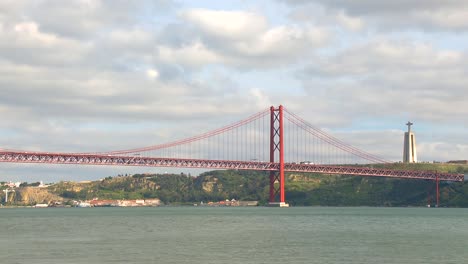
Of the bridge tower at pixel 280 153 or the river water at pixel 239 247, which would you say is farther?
the bridge tower at pixel 280 153

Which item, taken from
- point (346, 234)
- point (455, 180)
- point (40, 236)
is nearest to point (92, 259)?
point (40, 236)

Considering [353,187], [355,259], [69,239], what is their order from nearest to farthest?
[355,259], [69,239], [353,187]

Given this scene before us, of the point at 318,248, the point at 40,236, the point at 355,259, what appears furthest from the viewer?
the point at 40,236

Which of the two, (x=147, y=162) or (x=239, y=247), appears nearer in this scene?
(x=239, y=247)

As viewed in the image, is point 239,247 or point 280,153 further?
point 280,153

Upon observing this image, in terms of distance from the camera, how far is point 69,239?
180ft

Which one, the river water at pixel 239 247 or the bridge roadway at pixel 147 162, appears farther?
the bridge roadway at pixel 147 162

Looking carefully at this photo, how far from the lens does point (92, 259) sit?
40.1 meters

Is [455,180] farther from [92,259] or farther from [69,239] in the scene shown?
[92,259]

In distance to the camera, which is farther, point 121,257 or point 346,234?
point 346,234

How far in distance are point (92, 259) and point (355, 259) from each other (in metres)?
14.6

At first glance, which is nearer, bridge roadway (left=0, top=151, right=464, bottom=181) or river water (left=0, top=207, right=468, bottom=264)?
river water (left=0, top=207, right=468, bottom=264)

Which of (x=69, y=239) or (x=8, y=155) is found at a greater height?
(x=8, y=155)

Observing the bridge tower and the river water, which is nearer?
the river water
